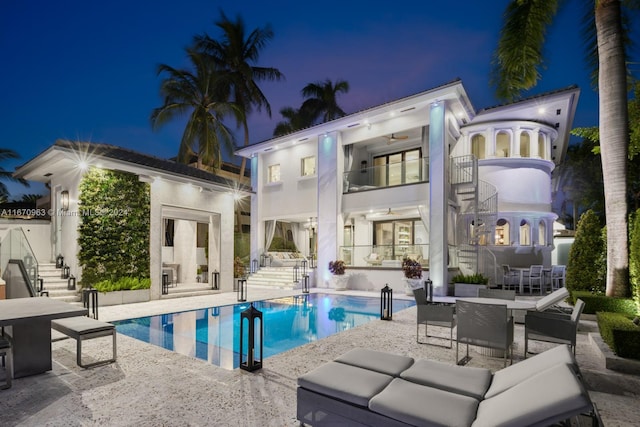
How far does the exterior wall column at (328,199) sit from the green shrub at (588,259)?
8.87 metres

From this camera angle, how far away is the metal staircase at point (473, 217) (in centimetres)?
1445

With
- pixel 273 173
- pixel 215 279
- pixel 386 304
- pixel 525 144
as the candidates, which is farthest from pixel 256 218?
pixel 525 144

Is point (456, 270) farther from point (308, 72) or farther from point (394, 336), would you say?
A: point (308, 72)

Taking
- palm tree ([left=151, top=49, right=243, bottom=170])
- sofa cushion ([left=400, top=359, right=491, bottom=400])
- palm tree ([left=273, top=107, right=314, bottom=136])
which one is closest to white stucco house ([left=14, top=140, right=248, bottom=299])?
palm tree ([left=151, top=49, right=243, bottom=170])

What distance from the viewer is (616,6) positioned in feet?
23.2

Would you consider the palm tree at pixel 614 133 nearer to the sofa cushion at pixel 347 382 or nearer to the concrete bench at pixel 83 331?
the sofa cushion at pixel 347 382

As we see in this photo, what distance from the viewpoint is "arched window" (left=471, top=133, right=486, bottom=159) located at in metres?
17.2

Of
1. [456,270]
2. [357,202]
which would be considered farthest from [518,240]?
[357,202]

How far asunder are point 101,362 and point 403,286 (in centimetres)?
1115

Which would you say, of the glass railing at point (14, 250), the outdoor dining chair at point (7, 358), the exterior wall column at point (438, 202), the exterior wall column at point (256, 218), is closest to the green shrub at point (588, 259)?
the exterior wall column at point (438, 202)

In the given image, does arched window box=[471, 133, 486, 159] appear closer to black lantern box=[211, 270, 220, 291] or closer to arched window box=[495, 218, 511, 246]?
arched window box=[495, 218, 511, 246]

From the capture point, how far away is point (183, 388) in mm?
4008

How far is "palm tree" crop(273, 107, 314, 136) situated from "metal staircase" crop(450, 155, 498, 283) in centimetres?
1372

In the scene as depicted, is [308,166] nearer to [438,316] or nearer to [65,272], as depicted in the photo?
[65,272]
